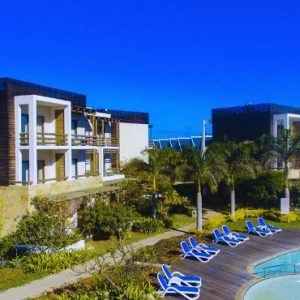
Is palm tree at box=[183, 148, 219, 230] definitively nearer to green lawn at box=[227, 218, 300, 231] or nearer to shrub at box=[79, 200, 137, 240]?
green lawn at box=[227, 218, 300, 231]

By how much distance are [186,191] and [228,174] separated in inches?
367

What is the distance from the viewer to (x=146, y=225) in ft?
92.2

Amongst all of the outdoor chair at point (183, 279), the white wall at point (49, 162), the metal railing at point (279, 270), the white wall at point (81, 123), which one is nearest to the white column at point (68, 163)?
the white wall at point (49, 162)

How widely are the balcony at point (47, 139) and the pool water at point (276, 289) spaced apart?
47.5 feet

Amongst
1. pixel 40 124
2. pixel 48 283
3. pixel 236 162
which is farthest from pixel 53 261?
pixel 236 162

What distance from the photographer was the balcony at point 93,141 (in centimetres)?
3111

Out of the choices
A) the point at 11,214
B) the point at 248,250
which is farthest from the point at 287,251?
the point at 11,214

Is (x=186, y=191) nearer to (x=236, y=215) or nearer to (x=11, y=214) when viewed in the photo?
(x=236, y=215)

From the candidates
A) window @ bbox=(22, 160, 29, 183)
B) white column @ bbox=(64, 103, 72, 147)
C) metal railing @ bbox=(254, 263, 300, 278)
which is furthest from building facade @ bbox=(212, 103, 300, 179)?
window @ bbox=(22, 160, 29, 183)

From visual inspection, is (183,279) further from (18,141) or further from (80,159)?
(80,159)

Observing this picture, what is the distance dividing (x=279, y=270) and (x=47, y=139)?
14612 mm

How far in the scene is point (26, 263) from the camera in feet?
65.1

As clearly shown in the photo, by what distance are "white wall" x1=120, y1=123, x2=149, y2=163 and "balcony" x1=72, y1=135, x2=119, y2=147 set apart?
15.4 ft

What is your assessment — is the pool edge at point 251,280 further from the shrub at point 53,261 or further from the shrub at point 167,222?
the shrub at point 167,222
